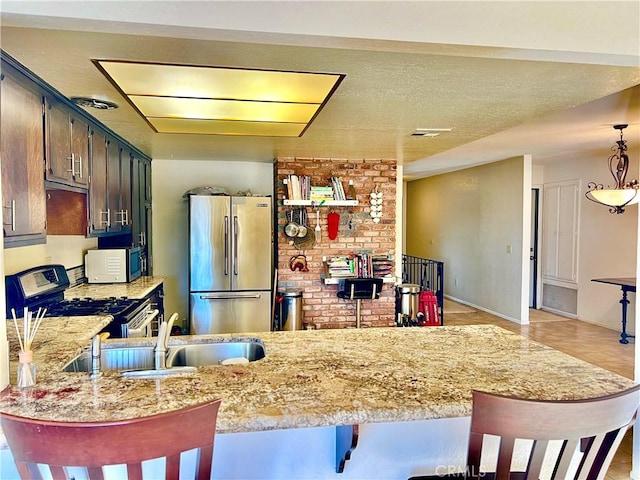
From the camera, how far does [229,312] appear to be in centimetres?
479

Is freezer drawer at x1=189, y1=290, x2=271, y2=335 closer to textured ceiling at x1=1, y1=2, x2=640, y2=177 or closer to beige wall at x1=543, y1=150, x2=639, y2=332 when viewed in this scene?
textured ceiling at x1=1, y1=2, x2=640, y2=177

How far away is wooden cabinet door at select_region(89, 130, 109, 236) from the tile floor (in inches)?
189

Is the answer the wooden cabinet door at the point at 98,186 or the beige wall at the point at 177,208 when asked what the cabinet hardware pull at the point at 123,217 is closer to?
the wooden cabinet door at the point at 98,186

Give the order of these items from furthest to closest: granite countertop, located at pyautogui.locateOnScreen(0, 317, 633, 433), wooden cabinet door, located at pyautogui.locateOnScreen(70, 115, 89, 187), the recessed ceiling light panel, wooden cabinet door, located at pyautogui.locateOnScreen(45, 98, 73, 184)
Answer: wooden cabinet door, located at pyautogui.locateOnScreen(70, 115, 89, 187), wooden cabinet door, located at pyautogui.locateOnScreen(45, 98, 73, 184), the recessed ceiling light panel, granite countertop, located at pyautogui.locateOnScreen(0, 317, 633, 433)

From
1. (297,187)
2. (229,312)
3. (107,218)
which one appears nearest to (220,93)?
(107,218)

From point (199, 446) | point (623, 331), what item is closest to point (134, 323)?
point (199, 446)

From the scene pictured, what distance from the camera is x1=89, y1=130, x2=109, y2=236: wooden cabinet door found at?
10.2 ft

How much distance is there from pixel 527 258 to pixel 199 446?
235 inches

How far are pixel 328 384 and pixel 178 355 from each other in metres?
0.87

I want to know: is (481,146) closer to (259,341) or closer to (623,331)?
(623,331)

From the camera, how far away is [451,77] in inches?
86.1

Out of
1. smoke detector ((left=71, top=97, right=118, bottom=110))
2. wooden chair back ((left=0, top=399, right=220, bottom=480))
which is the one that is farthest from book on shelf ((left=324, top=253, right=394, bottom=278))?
wooden chair back ((left=0, top=399, right=220, bottom=480))

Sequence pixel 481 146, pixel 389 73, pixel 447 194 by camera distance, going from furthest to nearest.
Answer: pixel 447 194
pixel 481 146
pixel 389 73

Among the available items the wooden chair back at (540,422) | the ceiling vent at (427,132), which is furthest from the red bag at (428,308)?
the wooden chair back at (540,422)
